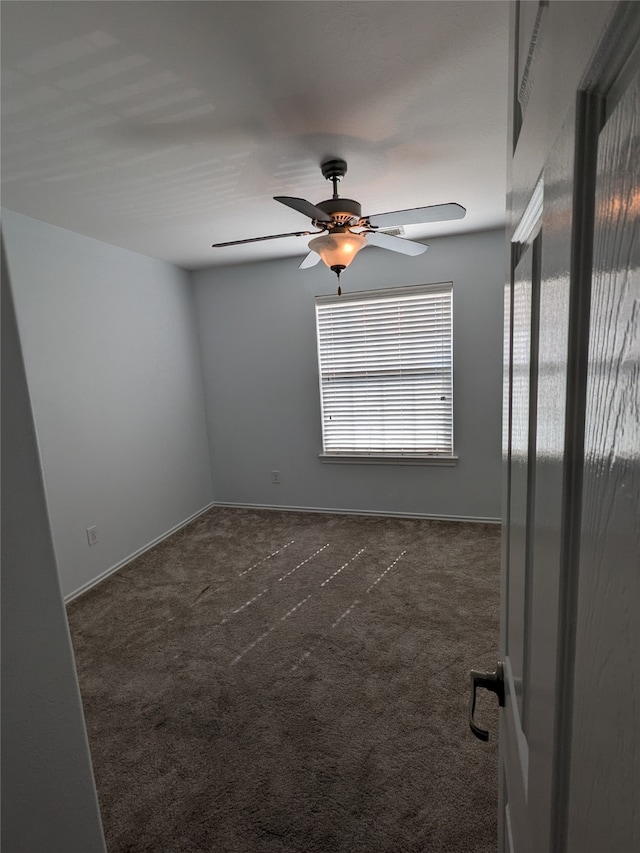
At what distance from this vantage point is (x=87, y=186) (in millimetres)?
2316

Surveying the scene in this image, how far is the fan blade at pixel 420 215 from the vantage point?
201cm

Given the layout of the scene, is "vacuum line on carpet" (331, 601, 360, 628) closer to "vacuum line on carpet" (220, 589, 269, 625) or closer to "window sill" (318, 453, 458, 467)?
"vacuum line on carpet" (220, 589, 269, 625)

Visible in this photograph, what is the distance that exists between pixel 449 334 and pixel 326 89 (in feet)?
8.08

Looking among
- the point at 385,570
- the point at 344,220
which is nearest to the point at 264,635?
the point at 385,570

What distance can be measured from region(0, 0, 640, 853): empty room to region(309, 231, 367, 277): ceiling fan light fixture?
23mm

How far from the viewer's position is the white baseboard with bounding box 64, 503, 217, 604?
3.11 meters

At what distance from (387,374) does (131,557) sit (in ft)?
8.73

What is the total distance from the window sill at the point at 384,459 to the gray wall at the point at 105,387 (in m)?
1.42

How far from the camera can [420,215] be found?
2.09 m

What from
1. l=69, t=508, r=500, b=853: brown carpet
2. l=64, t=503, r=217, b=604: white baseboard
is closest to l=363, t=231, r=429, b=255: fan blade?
l=69, t=508, r=500, b=853: brown carpet

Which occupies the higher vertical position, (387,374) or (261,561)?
(387,374)

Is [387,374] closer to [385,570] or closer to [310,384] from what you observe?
[310,384]

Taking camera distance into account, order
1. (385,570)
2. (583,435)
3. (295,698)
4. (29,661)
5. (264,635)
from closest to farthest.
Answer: (583,435) → (29,661) → (295,698) → (264,635) → (385,570)

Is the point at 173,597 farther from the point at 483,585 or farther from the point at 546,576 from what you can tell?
the point at 546,576
